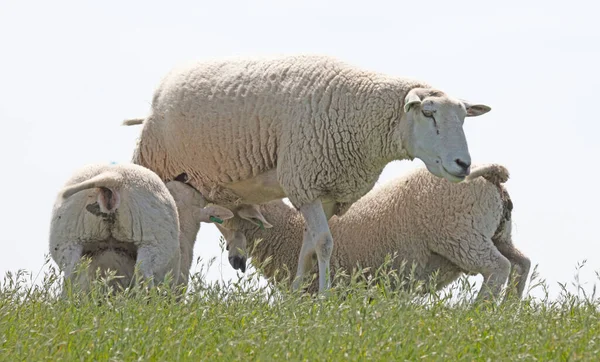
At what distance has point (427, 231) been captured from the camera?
36.6 feet

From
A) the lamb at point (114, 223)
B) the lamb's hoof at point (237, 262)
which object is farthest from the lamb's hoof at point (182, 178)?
the lamb at point (114, 223)

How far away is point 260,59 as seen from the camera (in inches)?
426

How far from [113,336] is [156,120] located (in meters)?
5.80

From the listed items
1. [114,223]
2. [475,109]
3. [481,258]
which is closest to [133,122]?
[475,109]

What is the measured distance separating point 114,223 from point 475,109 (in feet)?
13.1

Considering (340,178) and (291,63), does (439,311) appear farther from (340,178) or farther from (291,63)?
(291,63)

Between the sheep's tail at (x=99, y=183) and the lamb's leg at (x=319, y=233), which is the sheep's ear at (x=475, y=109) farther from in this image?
the sheep's tail at (x=99, y=183)

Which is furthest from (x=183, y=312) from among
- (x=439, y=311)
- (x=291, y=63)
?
(x=291, y=63)

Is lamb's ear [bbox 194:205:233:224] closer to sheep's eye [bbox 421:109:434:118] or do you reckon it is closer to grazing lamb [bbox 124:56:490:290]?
grazing lamb [bbox 124:56:490:290]

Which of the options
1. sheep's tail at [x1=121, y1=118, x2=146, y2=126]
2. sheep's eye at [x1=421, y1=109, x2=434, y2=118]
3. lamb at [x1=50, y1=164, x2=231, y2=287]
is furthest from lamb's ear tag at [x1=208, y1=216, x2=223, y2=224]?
sheep's tail at [x1=121, y1=118, x2=146, y2=126]

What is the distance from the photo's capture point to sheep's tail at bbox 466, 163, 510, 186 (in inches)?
432

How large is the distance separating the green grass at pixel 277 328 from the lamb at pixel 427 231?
3.61m

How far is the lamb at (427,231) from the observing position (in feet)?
36.1

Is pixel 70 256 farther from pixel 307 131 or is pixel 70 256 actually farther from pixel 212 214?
pixel 307 131
